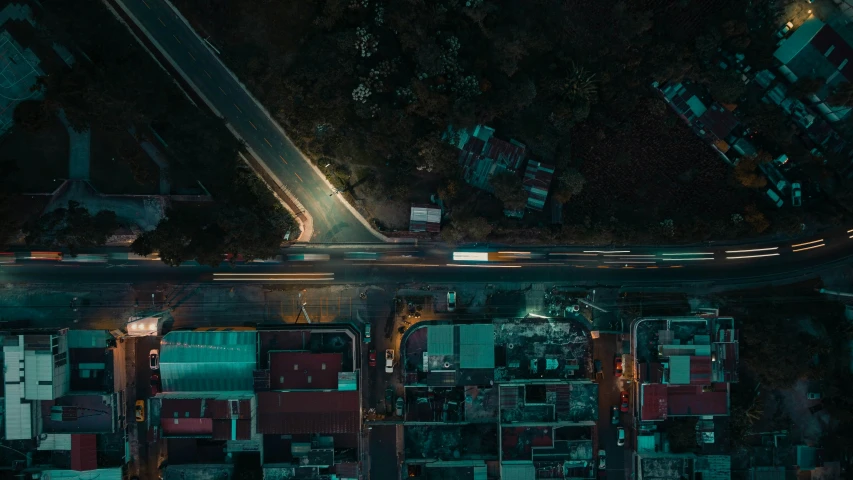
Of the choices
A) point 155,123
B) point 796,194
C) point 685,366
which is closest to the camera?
point 685,366

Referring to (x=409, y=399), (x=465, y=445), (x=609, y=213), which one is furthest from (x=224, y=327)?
(x=609, y=213)

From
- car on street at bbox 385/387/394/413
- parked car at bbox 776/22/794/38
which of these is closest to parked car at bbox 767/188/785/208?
parked car at bbox 776/22/794/38

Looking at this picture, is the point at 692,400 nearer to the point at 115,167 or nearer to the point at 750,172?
the point at 750,172

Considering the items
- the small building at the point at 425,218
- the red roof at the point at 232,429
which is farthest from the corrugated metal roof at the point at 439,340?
the red roof at the point at 232,429

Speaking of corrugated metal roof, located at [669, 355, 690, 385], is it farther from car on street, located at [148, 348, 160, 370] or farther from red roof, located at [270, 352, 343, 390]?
car on street, located at [148, 348, 160, 370]

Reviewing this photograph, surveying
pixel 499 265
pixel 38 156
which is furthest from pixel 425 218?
pixel 38 156
